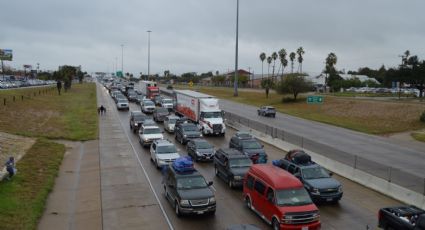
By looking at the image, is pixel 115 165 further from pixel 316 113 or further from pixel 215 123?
pixel 316 113

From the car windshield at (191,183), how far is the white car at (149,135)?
14.4 meters

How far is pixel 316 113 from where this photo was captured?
65.2 metres

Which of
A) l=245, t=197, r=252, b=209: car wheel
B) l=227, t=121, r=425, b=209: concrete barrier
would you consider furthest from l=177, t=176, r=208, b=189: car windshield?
l=227, t=121, r=425, b=209: concrete barrier

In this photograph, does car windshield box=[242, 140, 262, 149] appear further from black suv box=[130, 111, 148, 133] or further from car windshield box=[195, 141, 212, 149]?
black suv box=[130, 111, 148, 133]

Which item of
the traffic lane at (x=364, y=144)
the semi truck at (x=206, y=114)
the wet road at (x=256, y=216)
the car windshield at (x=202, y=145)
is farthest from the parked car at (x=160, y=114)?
the wet road at (x=256, y=216)

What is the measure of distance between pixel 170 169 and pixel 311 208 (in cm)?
673

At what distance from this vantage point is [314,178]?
20.1m

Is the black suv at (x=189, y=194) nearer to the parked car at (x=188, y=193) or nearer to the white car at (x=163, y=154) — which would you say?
the parked car at (x=188, y=193)

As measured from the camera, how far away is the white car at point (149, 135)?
32.2 metres

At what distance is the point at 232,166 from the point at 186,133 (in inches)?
497

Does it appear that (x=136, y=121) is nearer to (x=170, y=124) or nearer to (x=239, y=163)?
(x=170, y=124)

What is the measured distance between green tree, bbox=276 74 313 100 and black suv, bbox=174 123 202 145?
47.9 meters

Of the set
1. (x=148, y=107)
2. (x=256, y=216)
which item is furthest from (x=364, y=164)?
(x=148, y=107)

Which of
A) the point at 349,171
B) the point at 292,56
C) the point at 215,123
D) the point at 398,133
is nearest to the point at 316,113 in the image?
the point at 398,133
